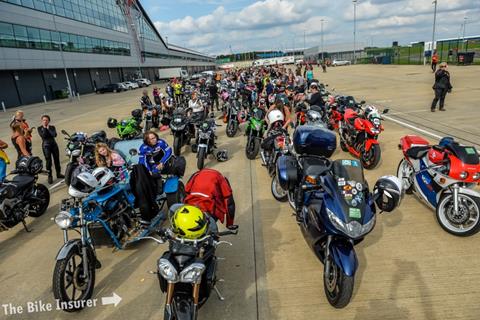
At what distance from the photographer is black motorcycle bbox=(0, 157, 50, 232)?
208 inches

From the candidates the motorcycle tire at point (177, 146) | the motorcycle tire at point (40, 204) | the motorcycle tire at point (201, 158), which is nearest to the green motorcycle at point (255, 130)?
the motorcycle tire at point (201, 158)

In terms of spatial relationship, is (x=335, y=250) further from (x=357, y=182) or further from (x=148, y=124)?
(x=148, y=124)

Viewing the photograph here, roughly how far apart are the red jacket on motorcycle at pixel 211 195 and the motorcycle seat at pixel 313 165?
1.01 metres

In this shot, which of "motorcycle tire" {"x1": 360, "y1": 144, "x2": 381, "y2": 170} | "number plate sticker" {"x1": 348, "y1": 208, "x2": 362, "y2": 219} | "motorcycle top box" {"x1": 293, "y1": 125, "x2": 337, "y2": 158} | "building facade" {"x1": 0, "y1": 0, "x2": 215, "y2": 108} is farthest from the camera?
"building facade" {"x1": 0, "y1": 0, "x2": 215, "y2": 108}

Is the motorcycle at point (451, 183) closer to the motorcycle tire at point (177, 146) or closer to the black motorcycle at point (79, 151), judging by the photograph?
the motorcycle tire at point (177, 146)

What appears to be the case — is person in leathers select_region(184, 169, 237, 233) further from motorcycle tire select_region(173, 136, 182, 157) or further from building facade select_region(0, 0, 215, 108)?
building facade select_region(0, 0, 215, 108)

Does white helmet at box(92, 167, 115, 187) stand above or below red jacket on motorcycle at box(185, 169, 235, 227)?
above

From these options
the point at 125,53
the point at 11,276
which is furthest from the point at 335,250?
the point at 125,53

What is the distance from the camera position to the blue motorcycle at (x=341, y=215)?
3.03 metres

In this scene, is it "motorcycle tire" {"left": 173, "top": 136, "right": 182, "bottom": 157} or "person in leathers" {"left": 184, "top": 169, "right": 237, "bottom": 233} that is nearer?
"person in leathers" {"left": 184, "top": 169, "right": 237, "bottom": 233}

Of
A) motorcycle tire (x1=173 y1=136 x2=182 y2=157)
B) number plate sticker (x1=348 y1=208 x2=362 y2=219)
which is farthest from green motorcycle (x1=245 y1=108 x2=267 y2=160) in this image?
number plate sticker (x1=348 y1=208 x2=362 y2=219)

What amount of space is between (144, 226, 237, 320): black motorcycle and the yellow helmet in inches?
2.4

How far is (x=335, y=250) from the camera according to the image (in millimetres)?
3168

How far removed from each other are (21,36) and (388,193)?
141ft
